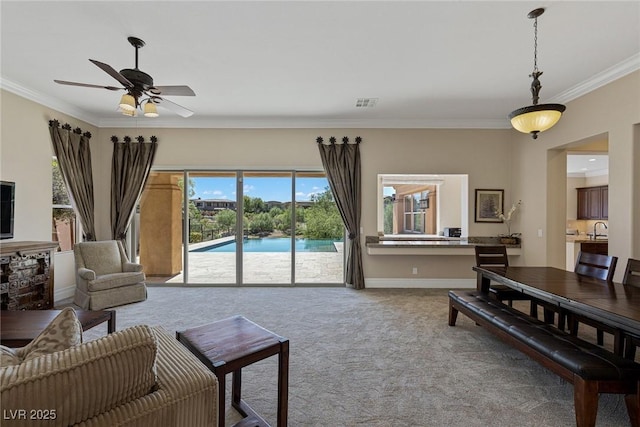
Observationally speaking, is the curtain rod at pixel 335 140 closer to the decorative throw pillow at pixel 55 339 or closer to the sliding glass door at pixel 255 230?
the sliding glass door at pixel 255 230

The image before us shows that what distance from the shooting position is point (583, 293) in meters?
2.41

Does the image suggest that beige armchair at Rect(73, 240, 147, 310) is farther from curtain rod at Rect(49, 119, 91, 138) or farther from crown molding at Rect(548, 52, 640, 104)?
crown molding at Rect(548, 52, 640, 104)

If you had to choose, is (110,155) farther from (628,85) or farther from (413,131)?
(628,85)

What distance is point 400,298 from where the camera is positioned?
4754 mm

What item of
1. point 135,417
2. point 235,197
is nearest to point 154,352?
point 135,417

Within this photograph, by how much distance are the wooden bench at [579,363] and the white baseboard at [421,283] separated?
277cm

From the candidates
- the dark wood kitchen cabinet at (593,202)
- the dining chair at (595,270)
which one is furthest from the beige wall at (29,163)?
the dark wood kitchen cabinet at (593,202)

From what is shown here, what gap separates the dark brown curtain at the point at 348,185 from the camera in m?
5.36

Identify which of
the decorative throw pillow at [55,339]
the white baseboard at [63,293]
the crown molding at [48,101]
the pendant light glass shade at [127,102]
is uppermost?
the crown molding at [48,101]

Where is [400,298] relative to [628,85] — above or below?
below

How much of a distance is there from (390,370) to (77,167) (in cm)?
556

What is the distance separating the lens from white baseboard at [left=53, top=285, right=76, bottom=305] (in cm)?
457

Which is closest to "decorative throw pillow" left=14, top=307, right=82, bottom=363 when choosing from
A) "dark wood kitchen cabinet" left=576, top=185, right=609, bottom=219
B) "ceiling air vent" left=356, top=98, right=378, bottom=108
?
"ceiling air vent" left=356, top=98, right=378, bottom=108

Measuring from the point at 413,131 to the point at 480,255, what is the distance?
8.75 feet
